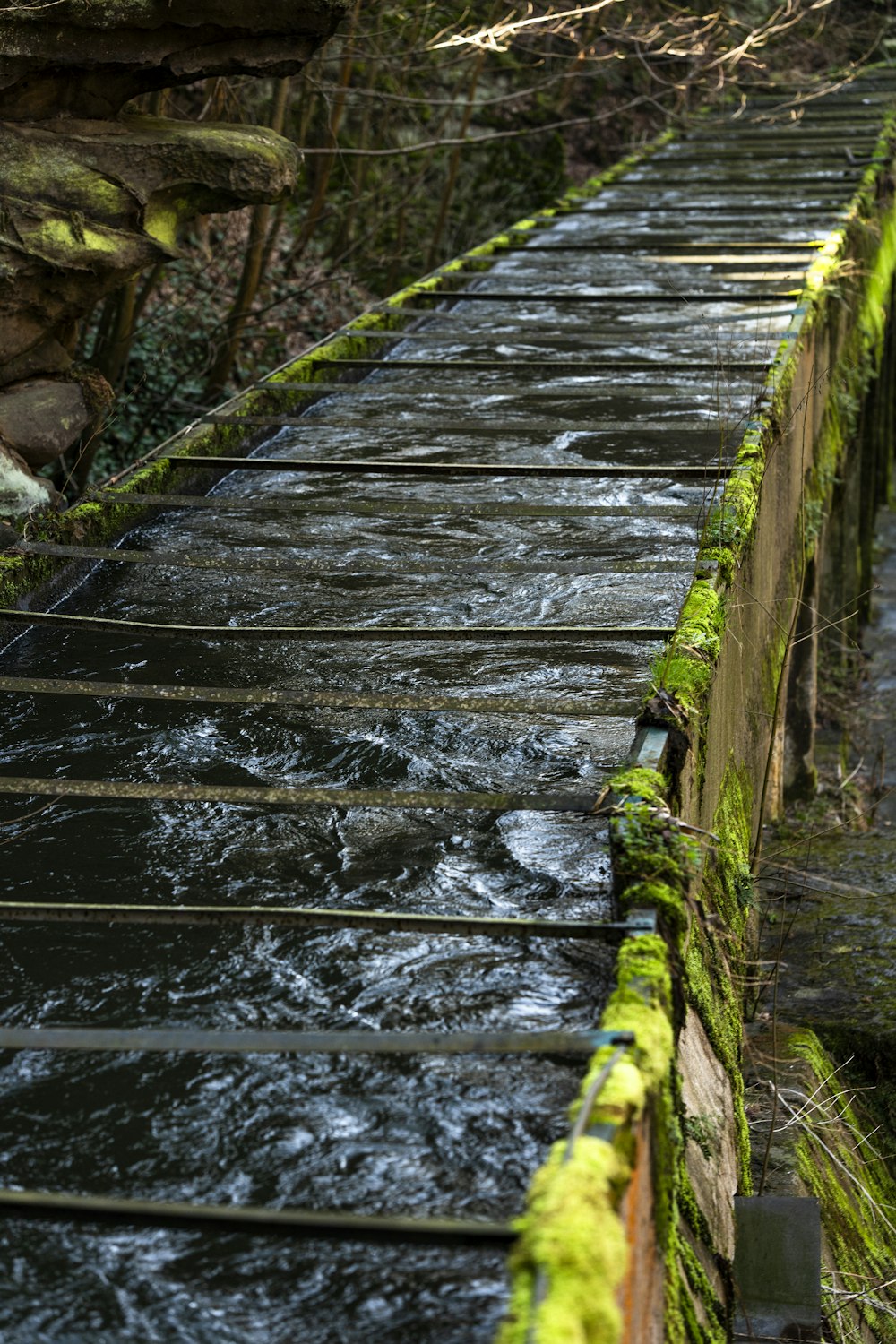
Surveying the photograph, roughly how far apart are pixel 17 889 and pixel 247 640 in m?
1.76

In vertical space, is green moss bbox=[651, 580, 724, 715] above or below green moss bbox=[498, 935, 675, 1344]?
above

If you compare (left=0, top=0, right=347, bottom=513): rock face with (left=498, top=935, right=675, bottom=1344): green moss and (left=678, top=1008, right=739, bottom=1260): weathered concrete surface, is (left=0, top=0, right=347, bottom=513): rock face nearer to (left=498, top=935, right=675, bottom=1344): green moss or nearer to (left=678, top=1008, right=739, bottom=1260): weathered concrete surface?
(left=678, top=1008, right=739, bottom=1260): weathered concrete surface

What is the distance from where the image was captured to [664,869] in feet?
11.1

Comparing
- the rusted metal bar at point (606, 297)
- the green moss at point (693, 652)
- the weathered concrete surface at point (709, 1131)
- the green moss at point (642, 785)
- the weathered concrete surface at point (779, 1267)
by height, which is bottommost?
the weathered concrete surface at point (779, 1267)

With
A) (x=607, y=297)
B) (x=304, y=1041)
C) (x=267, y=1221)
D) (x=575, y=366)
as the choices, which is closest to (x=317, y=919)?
(x=304, y=1041)

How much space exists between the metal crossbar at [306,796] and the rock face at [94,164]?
7.75ft

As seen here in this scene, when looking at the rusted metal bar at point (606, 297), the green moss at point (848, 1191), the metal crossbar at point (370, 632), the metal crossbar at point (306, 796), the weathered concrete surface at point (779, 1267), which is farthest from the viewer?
the rusted metal bar at point (606, 297)

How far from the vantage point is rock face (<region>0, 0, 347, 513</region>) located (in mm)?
5941

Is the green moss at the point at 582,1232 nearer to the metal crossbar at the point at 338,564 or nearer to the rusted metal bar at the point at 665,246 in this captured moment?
the metal crossbar at the point at 338,564

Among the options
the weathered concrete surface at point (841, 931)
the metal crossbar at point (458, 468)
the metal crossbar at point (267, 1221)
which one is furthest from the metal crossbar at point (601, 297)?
the metal crossbar at point (267, 1221)

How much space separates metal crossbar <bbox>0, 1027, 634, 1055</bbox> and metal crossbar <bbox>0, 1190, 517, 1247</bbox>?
12.7 inches

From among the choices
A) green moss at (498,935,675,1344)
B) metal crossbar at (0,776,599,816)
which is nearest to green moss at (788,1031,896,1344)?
metal crossbar at (0,776,599,816)

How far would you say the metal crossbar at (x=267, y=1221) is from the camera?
244cm

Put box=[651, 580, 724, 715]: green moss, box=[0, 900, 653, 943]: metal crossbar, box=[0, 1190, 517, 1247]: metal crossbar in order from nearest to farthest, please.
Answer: box=[0, 1190, 517, 1247]: metal crossbar, box=[0, 900, 653, 943]: metal crossbar, box=[651, 580, 724, 715]: green moss
